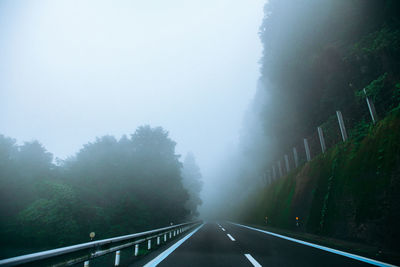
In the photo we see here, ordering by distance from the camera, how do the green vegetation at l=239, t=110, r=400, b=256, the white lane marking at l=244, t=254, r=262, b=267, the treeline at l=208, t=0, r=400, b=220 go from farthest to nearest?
the treeline at l=208, t=0, r=400, b=220, the green vegetation at l=239, t=110, r=400, b=256, the white lane marking at l=244, t=254, r=262, b=267

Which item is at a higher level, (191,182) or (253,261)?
(191,182)

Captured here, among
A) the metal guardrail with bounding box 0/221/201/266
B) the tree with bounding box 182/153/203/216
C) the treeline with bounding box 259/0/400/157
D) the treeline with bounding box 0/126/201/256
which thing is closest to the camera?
the metal guardrail with bounding box 0/221/201/266

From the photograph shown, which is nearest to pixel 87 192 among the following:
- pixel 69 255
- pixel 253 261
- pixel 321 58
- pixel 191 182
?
pixel 69 255

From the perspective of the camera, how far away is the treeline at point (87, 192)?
19.7m

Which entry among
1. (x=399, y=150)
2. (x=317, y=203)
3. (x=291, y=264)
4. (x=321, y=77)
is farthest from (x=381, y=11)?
(x=291, y=264)

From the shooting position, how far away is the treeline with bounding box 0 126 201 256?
19.7 meters

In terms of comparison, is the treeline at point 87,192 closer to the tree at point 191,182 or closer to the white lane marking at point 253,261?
the tree at point 191,182

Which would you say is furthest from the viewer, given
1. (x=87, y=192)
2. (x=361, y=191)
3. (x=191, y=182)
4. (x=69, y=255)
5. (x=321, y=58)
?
(x=191, y=182)

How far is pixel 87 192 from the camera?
23.8 m

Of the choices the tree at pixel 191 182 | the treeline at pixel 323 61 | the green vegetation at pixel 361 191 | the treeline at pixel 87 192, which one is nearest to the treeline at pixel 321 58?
the treeline at pixel 323 61

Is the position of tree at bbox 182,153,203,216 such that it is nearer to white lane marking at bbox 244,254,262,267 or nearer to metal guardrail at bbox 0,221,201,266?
white lane marking at bbox 244,254,262,267

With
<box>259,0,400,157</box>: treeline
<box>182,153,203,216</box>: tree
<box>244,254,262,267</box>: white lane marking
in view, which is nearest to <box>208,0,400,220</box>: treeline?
<box>259,0,400,157</box>: treeline

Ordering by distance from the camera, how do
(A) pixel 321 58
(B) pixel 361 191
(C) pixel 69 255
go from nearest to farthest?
(C) pixel 69 255
(B) pixel 361 191
(A) pixel 321 58

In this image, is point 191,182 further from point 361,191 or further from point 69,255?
point 69,255
